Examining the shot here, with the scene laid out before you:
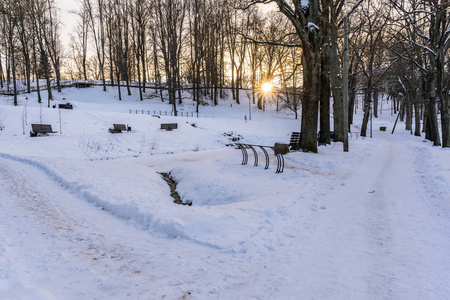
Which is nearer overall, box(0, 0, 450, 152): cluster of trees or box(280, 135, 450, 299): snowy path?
box(280, 135, 450, 299): snowy path

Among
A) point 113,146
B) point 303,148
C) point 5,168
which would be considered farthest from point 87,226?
point 113,146

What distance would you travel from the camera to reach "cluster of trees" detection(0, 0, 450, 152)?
13.2 m

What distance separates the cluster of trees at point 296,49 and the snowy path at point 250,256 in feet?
26.5

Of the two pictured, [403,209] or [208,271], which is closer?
[208,271]

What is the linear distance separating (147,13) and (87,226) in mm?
37730

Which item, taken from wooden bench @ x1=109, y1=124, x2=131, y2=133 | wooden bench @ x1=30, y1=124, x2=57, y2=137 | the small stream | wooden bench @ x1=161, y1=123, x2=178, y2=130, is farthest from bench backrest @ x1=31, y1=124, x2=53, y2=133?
the small stream

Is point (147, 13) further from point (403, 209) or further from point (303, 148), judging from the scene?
point (403, 209)

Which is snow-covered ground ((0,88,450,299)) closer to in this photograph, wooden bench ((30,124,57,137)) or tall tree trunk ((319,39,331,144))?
tall tree trunk ((319,39,331,144))

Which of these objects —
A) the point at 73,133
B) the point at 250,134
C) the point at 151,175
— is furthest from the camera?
the point at 250,134

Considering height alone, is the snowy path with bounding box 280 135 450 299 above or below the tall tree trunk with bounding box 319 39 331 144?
below

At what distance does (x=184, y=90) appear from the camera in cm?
4934

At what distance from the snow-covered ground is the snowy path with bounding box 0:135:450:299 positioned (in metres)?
0.02

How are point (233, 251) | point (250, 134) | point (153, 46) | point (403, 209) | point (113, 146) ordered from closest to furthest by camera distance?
point (233, 251) < point (403, 209) < point (113, 146) < point (250, 134) < point (153, 46)

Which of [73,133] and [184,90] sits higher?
[184,90]
